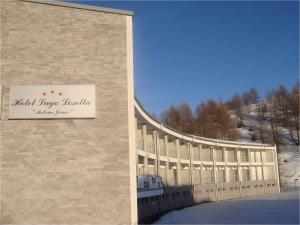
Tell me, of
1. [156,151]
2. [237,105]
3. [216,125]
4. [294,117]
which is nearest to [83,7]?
[156,151]

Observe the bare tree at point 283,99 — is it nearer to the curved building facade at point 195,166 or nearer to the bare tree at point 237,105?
the bare tree at point 237,105

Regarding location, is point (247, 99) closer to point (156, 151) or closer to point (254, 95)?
point (254, 95)

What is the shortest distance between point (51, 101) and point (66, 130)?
120 cm

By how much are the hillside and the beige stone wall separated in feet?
156

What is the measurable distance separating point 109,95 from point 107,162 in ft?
8.13

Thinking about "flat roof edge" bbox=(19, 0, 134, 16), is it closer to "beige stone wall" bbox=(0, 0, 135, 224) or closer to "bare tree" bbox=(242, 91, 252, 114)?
"beige stone wall" bbox=(0, 0, 135, 224)

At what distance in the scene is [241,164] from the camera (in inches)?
1930

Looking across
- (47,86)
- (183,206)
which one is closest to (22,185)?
(47,86)

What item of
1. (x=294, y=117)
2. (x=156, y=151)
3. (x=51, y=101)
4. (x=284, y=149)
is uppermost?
(x=294, y=117)

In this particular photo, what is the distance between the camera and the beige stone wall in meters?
13.7

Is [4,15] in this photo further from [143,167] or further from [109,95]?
[143,167]

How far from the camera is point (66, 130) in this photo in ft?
46.7

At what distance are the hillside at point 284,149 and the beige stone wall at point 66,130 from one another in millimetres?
47480

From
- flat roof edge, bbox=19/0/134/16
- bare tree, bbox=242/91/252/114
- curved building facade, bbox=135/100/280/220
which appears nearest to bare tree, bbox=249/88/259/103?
bare tree, bbox=242/91/252/114
